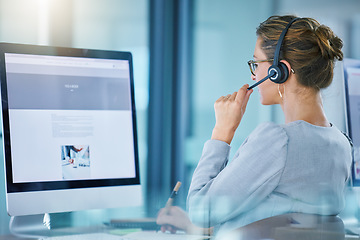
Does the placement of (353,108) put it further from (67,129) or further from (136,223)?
(67,129)

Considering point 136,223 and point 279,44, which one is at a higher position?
point 279,44

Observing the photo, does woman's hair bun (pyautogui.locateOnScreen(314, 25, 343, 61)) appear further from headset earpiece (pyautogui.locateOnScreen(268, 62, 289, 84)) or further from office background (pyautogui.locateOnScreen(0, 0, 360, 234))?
office background (pyautogui.locateOnScreen(0, 0, 360, 234))

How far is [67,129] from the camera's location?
125cm

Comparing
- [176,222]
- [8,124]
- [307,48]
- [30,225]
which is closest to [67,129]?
[8,124]

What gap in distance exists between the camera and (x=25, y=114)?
3.93ft

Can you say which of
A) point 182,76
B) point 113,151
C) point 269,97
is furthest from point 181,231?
point 182,76

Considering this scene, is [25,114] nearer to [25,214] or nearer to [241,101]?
[25,214]

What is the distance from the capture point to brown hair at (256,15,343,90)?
1.18 metres

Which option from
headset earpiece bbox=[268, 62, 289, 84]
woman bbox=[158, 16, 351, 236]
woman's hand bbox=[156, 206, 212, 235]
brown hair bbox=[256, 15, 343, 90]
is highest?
brown hair bbox=[256, 15, 343, 90]

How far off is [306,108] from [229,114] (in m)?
0.22

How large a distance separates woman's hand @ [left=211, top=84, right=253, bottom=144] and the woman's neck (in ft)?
0.44

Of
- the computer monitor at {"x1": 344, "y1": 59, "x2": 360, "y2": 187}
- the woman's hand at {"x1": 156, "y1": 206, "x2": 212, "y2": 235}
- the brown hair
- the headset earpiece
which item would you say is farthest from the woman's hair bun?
the woman's hand at {"x1": 156, "y1": 206, "x2": 212, "y2": 235}

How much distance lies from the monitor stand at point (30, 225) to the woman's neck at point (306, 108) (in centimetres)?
72

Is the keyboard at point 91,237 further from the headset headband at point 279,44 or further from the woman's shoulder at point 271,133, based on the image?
the headset headband at point 279,44
